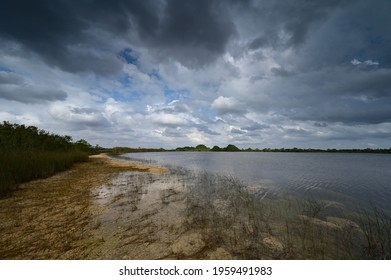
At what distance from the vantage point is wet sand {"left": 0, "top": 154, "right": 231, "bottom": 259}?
17.4 feet

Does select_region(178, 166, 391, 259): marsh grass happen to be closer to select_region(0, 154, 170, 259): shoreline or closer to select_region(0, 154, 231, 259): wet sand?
select_region(0, 154, 231, 259): wet sand

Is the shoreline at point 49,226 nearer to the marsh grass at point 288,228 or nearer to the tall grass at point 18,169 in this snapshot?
the tall grass at point 18,169

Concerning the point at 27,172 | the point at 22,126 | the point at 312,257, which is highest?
the point at 22,126

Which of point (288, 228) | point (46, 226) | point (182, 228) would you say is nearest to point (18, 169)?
point (46, 226)

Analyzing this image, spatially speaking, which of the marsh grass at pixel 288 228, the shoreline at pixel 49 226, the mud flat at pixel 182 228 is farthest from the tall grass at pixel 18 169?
the marsh grass at pixel 288 228

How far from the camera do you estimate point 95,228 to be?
7000 millimetres

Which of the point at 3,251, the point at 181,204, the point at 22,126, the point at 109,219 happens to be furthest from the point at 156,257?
the point at 22,126

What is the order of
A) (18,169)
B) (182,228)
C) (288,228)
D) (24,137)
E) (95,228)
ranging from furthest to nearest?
(24,137), (18,169), (288,228), (182,228), (95,228)

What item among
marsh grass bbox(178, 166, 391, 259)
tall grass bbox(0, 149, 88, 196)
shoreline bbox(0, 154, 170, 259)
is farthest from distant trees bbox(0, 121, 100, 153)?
marsh grass bbox(178, 166, 391, 259)

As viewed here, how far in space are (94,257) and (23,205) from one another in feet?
24.7

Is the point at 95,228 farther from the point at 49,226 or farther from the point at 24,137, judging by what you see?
the point at 24,137

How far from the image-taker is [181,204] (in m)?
10.6

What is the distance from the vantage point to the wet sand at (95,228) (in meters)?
5.30
